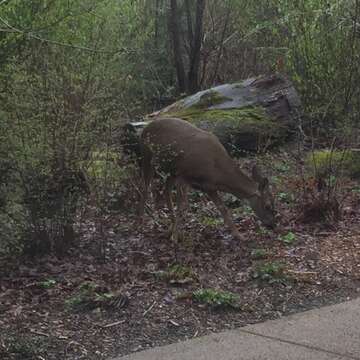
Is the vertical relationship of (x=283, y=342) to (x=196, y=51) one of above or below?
below

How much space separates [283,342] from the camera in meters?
6.40

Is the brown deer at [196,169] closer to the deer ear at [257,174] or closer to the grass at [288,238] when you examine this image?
the deer ear at [257,174]

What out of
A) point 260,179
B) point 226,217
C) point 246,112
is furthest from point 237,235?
point 246,112

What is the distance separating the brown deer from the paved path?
10.4 ft

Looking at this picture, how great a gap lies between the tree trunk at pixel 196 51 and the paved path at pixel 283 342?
1437 centimetres

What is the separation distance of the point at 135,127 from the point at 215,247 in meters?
3.72

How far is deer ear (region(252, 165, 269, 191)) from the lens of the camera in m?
10.6

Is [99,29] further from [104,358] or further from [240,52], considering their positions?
[240,52]

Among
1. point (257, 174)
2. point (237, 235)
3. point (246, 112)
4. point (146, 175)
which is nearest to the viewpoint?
point (237, 235)

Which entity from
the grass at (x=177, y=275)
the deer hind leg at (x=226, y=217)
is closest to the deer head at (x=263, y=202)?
the deer hind leg at (x=226, y=217)

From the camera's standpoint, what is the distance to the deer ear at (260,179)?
1055 cm

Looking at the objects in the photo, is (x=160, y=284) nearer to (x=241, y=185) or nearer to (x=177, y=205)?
(x=177, y=205)

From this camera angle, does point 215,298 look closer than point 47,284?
Yes

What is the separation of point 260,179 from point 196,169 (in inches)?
36.1
